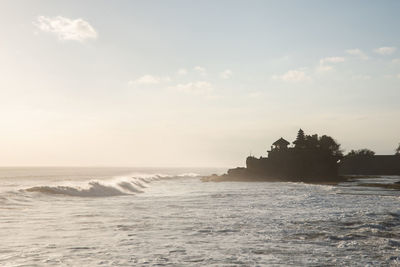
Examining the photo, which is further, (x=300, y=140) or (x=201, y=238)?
(x=300, y=140)

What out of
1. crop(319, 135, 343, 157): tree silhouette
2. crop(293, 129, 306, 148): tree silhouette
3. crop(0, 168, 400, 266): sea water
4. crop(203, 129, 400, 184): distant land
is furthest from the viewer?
crop(319, 135, 343, 157): tree silhouette

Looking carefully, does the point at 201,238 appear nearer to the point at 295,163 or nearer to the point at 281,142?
the point at 295,163

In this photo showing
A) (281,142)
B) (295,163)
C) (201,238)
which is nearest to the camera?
(201,238)

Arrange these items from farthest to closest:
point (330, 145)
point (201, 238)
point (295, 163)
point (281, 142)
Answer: point (330, 145)
point (281, 142)
point (295, 163)
point (201, 238)

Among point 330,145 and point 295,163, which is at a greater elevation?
point 330,145

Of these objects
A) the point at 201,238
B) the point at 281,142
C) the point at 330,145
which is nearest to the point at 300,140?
the point at 281,142

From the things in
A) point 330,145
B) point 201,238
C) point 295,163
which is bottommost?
point 201,238

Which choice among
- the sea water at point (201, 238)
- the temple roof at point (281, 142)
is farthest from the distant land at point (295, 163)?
the sea water at point (201, 238)

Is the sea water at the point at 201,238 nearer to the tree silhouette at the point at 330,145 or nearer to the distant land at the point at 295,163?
the distant land at the point at 295,163

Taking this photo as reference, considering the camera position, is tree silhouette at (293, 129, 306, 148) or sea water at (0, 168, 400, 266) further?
tree silhouette at (293, 129, 306, 148)

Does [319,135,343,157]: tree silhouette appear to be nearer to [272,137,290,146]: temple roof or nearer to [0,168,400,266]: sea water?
[272,137,290,146]: temple roof

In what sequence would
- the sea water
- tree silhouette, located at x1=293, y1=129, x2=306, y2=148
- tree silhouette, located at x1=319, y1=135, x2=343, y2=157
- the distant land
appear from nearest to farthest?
1. the sea water
2. the distant land
3. tree silhouette, located at x1=293, y1=129, x2=306, y2=148
4. tree silhouette, located at x1=319, y1=135, x2=343, y2=157

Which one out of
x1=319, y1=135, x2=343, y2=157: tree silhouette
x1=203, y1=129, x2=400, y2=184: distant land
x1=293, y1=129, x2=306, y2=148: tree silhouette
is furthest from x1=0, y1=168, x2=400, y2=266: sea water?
x1=319, y1=135, x2=343, y2=157: tree silhouette

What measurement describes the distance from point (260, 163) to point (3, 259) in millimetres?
84756
